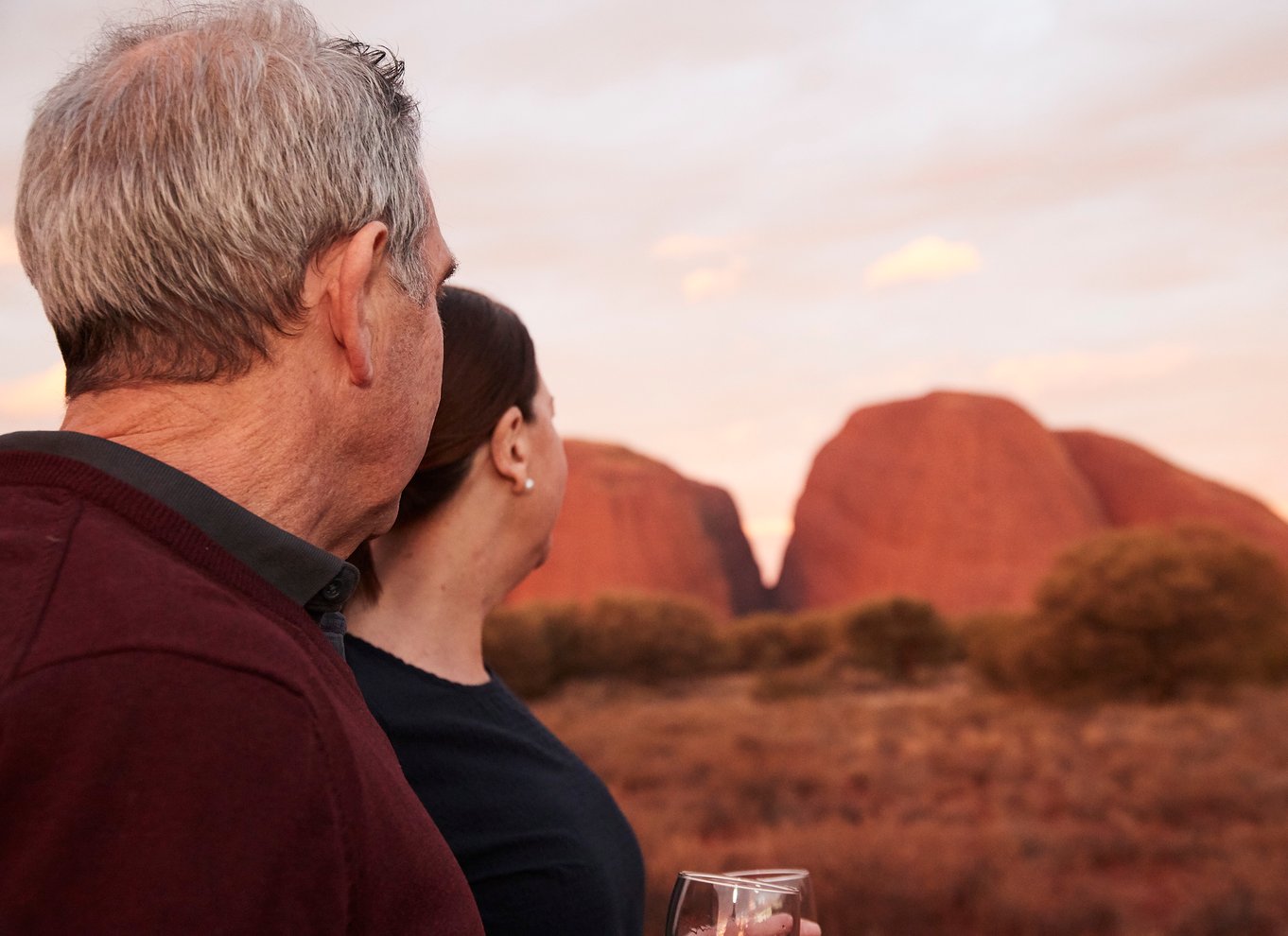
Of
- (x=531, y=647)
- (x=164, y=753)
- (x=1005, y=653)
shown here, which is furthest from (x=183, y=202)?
(x=531, y=647)

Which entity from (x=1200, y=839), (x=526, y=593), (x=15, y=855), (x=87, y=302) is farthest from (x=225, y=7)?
(x=526, y=593)

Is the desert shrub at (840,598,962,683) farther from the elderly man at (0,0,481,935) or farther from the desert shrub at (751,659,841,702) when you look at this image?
the elderly man at (0,0,481,935)

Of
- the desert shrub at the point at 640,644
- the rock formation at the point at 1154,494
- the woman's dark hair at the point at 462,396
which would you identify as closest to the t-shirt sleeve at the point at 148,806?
the woman's dark hair at the point at 462,396

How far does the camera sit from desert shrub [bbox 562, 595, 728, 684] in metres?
25.4

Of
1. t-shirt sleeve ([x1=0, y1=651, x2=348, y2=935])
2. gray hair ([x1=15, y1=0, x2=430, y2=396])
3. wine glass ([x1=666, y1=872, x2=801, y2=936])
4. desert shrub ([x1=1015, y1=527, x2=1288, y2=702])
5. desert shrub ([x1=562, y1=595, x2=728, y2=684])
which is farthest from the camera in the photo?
desert shrub ([x1=562, y1=595, x2=728, y2=684])

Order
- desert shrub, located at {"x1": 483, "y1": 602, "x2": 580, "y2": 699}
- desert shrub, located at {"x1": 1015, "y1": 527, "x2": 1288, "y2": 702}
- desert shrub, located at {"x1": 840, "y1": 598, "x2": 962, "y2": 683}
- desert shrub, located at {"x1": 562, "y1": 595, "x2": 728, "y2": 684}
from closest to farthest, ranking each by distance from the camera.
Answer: desert shrub, located at {"x1": 1015, "y1": 527, "x2": 1288, "y2": 702}
desert shrub, located at {"x1": 483, "y1": 602, "x2": 580, "y2": 699}
desert shrub, located at {"x1": 840, "y1": 598, "x2": 962, "y2": 683}
desert shrub, located at {"x1": 562, "y1": 595, "x2": 728, "y2": 684}

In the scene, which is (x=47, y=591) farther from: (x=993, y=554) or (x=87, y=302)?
(x=993, y=554)

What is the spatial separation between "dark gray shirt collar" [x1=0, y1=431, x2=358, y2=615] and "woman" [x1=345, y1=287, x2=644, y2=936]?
0.87 meters

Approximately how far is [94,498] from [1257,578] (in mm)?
18549

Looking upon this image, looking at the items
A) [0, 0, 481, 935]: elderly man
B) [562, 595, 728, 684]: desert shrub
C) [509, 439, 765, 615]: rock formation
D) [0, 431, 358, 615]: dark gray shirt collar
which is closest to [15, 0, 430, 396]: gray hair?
[0, 0, 481, 935]: elderly man

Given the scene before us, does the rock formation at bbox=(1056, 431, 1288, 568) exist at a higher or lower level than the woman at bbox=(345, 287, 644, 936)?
higher

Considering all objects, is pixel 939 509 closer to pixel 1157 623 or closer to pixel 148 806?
pixel 1157 623

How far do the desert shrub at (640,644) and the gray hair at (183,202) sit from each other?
24.5 metres

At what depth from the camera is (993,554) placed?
121 feet
